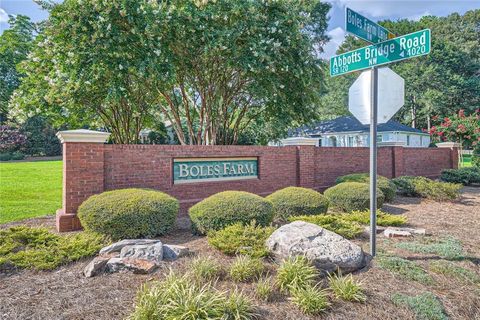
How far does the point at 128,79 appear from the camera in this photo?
9.65 metres

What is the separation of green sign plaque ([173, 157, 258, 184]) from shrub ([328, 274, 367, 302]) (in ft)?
16.3

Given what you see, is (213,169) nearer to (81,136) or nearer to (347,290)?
(81,136)

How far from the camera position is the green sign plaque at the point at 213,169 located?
25.5 feet

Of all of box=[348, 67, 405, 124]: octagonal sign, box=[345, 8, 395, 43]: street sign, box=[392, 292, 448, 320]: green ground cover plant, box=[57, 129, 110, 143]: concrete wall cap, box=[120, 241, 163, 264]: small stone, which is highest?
box=[345, 8, 395, 43]: street sign

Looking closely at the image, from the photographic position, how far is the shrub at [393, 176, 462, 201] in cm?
985

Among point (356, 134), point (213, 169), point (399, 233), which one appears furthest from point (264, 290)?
point (356, 134)

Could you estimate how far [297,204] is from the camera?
6.73 metres

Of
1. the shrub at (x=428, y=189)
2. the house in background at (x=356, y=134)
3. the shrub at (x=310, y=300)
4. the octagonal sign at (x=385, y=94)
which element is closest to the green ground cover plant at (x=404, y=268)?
the shrub at (x=310, y=300)

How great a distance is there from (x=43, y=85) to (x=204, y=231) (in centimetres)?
792

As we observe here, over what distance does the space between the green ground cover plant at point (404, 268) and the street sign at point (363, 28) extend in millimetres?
3065

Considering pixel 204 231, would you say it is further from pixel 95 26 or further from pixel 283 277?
pixel 95 26

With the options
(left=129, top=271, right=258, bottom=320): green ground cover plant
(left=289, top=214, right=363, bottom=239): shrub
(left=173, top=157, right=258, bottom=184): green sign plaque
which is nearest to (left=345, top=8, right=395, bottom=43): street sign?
(left=289, top=214, right=363, bottom=239): shrub

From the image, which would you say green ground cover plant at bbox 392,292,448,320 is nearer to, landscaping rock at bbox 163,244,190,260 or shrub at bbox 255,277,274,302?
shrub at bbox 255,277,274,302

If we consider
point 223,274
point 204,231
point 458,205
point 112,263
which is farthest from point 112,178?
point 458,205
